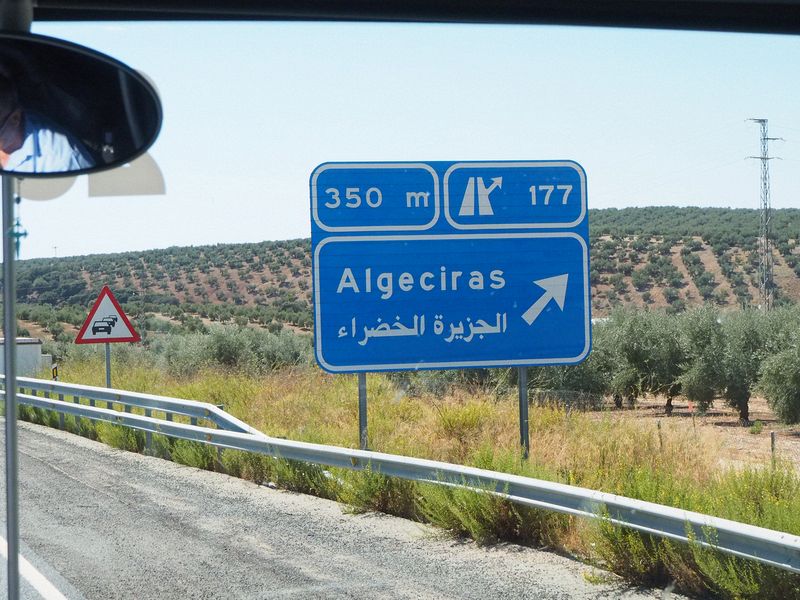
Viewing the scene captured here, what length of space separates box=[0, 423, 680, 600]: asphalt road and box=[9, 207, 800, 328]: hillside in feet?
176

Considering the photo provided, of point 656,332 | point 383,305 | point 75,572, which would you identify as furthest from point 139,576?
point 656,332

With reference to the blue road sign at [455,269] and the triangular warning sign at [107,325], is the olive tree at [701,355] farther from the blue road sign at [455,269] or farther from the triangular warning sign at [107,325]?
the blue road sign at [455,269]

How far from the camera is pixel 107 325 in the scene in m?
18.8

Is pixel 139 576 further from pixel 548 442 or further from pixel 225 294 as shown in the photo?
pixel 225 294

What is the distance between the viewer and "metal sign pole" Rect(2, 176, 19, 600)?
2.74m

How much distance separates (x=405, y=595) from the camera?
6613 mm

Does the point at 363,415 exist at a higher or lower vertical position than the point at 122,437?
higher

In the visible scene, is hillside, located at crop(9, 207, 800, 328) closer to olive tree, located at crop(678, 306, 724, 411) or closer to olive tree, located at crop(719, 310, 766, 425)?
olive tree, located at crop(678, 306, 724, 411)

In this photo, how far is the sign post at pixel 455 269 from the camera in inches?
453

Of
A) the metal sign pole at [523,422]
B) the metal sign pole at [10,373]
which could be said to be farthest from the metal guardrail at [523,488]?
the metal sign pole at [10,373]

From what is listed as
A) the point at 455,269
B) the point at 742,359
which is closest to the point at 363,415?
the point at 455,269

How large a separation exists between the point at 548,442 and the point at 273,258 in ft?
248

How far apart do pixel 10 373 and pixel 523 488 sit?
5.76 meters

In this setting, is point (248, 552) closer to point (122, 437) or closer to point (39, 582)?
point (39, 582)
